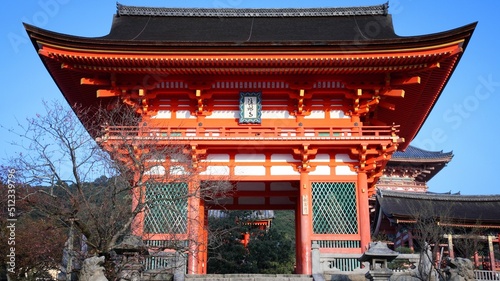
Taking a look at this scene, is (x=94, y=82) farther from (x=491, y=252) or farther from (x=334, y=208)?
(x=491, y=252)

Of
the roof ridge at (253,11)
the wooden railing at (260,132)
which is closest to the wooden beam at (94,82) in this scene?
the wooden railing at (260,132)

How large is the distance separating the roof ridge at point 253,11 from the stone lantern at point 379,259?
11.8m

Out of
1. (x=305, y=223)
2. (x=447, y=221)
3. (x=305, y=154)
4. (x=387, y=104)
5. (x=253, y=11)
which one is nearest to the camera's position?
(x=305, y=223)

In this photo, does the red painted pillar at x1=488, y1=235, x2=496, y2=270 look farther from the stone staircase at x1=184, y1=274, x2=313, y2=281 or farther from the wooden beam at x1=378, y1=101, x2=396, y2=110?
the stone staircase at x1=184, y1=274, x2=313, y2=281

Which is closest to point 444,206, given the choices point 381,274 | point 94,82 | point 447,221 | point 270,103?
point 447,221

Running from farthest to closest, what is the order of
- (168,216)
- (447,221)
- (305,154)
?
(447,221)
(305,154)
(168,216)

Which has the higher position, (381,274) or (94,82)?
(94,82)

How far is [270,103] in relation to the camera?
17094 mm

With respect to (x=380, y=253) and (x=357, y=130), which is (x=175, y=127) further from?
(x=380, y=253)

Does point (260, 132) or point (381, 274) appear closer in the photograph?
point (381, 274)

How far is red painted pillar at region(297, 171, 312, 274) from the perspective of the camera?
600 inches

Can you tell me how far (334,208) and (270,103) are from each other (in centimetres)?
403

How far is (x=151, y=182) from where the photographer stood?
40.6 feet

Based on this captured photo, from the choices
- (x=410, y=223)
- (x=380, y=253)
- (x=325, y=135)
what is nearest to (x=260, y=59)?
(x=325, y=135)
